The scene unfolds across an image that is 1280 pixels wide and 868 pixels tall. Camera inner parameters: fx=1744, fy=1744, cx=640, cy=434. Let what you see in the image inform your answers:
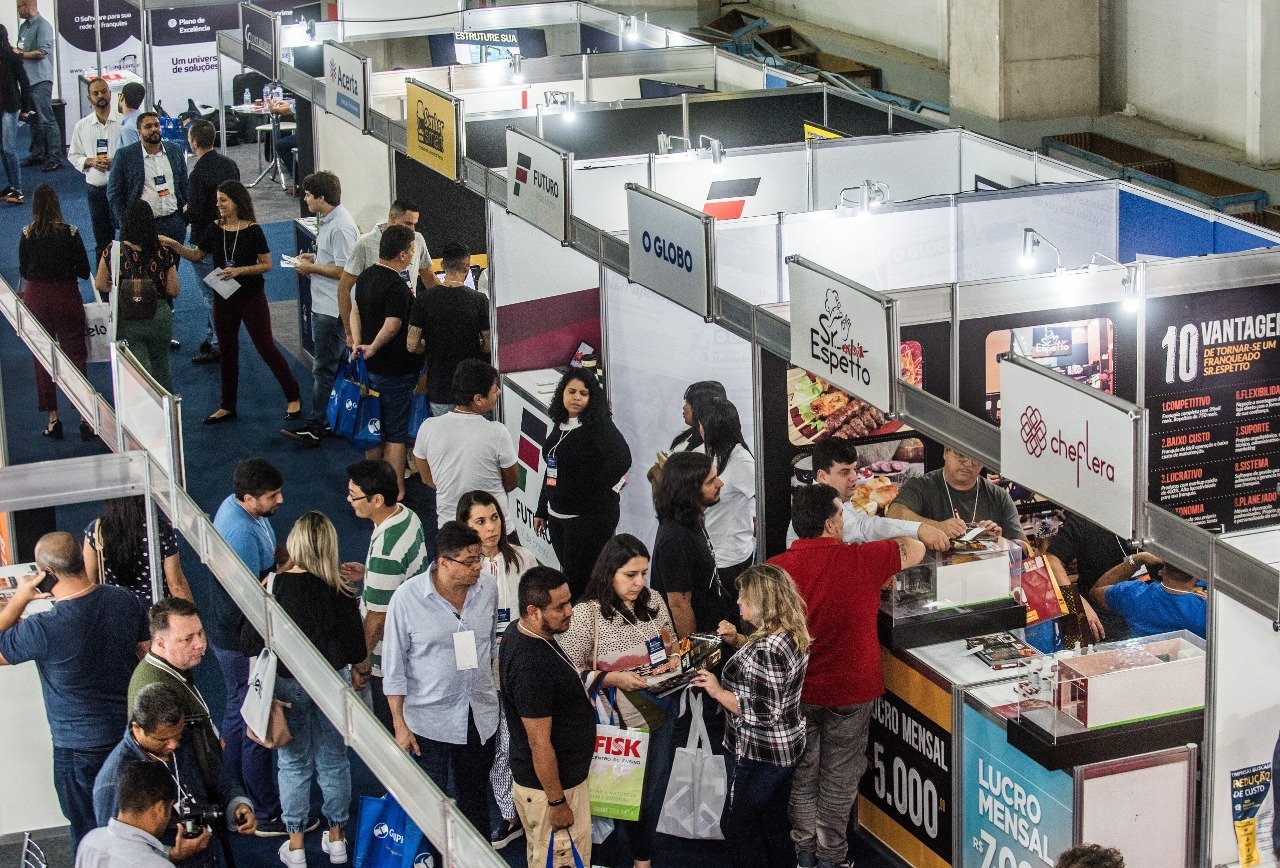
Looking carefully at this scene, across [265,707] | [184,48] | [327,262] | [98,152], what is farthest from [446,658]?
[184,48]

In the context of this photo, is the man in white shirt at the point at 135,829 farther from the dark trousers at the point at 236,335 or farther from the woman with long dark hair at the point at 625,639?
the dark trousers at the point at 236,335

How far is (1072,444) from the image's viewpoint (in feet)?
13.7

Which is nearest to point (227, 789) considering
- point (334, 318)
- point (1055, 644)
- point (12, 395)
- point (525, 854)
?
point (525, 854)

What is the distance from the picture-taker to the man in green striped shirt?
569cm

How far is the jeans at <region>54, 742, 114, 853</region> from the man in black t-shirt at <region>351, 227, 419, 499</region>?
9.87ft

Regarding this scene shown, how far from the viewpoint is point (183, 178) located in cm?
1095

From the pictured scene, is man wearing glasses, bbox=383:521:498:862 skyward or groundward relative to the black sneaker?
skyward

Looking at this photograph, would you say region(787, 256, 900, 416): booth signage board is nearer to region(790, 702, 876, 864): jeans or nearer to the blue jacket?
region(790, 702, 876, 864): jeans

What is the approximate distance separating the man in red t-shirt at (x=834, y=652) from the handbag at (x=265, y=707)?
5.06 feet

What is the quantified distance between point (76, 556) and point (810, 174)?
4440mm

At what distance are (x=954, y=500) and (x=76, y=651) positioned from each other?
9.21ft

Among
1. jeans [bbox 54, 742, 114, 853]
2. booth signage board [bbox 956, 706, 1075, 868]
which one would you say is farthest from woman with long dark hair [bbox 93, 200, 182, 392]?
booth signage board [bbox 956, 706, 1075, 868]

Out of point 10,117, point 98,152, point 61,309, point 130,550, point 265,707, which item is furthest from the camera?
point 10,117

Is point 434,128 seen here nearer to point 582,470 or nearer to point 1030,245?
point 582,470
